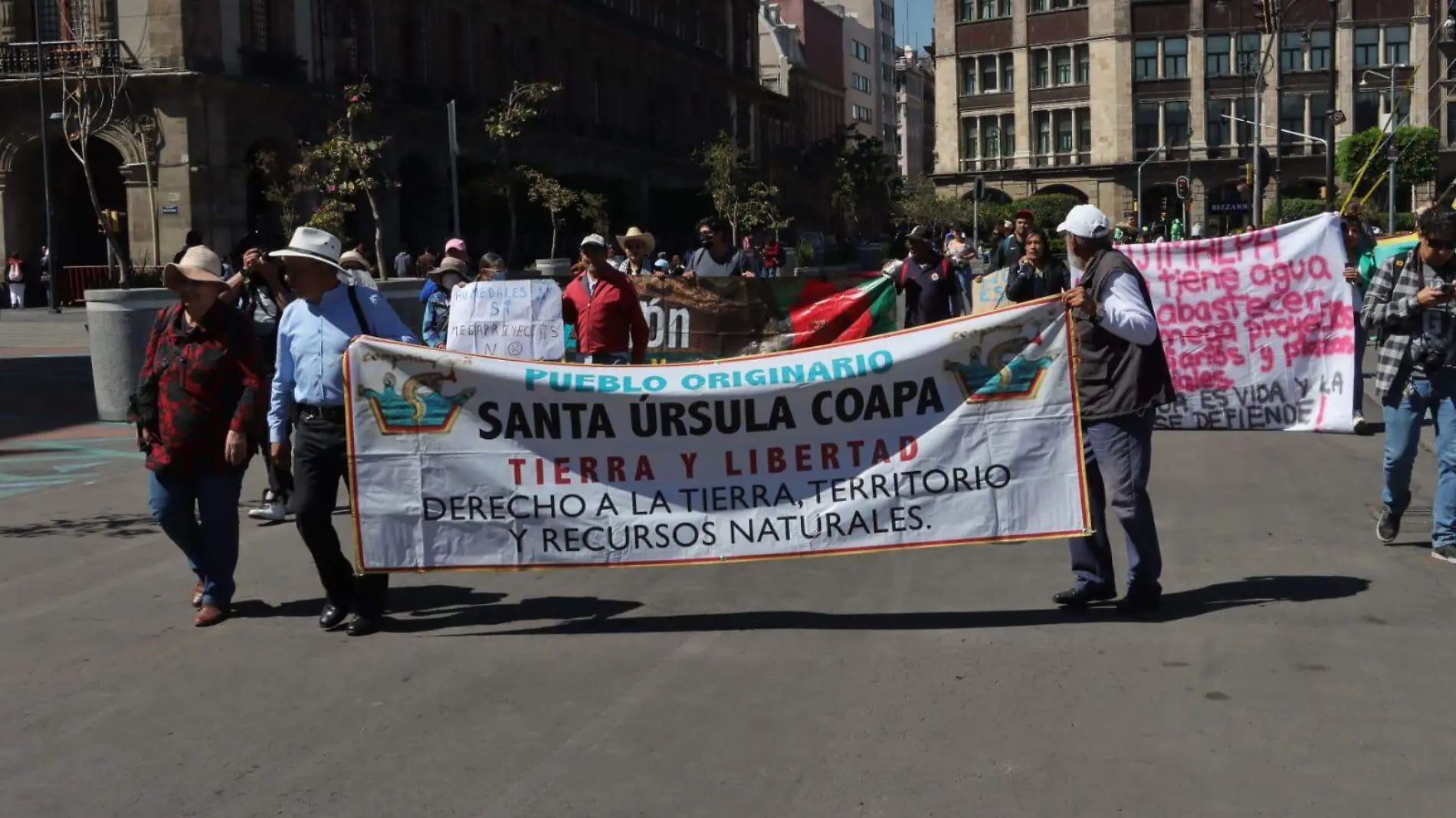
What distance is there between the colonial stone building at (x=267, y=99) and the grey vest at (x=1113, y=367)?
32.5 m

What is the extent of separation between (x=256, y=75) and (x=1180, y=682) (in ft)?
119

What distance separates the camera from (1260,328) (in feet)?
40.0

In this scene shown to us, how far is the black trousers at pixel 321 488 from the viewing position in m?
7.22

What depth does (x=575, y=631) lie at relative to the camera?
24.1 ft

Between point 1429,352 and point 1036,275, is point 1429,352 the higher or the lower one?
the lower one

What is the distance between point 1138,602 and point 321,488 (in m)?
3.65

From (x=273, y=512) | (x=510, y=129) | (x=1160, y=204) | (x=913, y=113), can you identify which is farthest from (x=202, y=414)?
(x=913, y=113)

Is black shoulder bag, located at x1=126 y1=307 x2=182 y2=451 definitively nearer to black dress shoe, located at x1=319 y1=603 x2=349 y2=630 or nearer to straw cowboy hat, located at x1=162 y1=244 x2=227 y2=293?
straw cowboy hat, located at x1=162 y1=244 x2=227 y2=293

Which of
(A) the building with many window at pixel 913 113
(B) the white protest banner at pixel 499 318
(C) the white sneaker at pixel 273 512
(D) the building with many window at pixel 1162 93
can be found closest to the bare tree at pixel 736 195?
(D) the building with many window at pixel 1162 93

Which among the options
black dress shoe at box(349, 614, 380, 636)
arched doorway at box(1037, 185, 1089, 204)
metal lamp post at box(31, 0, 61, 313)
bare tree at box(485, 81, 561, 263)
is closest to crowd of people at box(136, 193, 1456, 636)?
black dress shoe at box(349, 614, 380, 636)

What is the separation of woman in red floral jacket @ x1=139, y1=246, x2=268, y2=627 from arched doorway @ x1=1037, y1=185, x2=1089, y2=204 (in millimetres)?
86917

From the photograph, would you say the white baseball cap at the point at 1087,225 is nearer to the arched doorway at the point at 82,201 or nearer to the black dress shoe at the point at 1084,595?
the black dress shoe at the point at 1084,595

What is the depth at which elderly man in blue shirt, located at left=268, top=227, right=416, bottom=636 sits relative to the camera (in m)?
7.27

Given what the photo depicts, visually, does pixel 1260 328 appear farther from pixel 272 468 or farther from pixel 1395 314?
pixel 272 468
